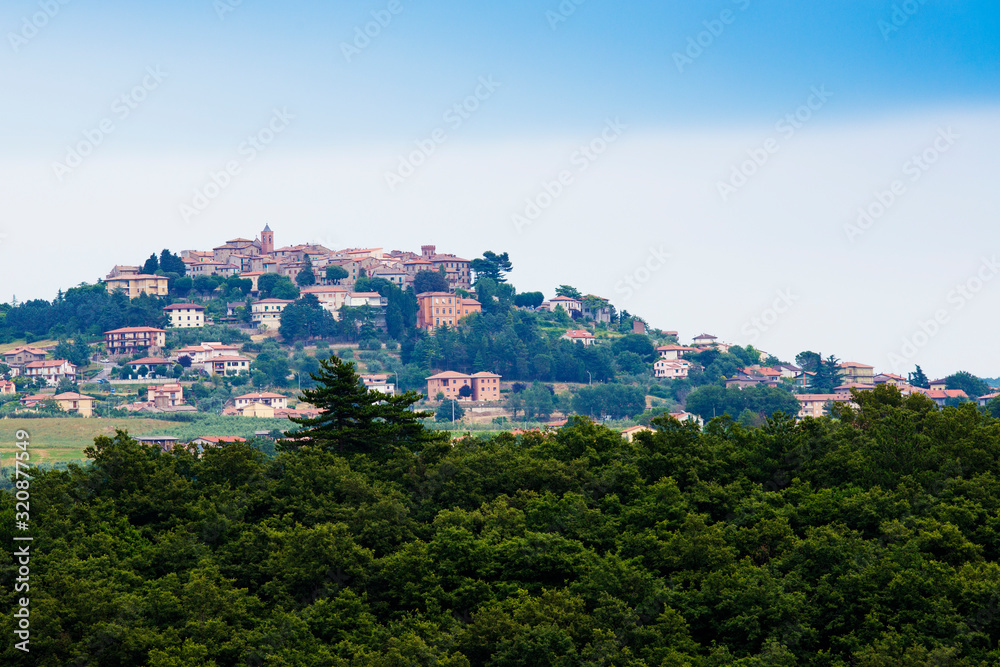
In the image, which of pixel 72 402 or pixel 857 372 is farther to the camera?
pixel 857 372

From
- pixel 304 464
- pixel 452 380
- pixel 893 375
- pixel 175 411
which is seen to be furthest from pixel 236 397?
pixel 304 464

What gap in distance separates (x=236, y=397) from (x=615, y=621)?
74832mm

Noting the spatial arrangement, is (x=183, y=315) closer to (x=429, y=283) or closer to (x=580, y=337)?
(x=429, y=283)

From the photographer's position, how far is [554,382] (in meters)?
98.9

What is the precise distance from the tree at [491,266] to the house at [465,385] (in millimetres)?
21860

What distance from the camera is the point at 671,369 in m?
103

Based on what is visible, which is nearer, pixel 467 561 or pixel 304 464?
pixel 467 561

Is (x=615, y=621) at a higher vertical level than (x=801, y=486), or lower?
lower

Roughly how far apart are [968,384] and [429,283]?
43974 mm

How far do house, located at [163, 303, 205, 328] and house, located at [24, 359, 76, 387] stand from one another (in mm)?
12532

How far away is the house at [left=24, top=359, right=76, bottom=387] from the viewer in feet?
295

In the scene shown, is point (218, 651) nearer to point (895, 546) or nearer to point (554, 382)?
point (895, 546)

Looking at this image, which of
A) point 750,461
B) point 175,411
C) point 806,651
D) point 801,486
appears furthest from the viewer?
point 175,411

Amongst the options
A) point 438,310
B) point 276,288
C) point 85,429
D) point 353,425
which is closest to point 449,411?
point 438,310
